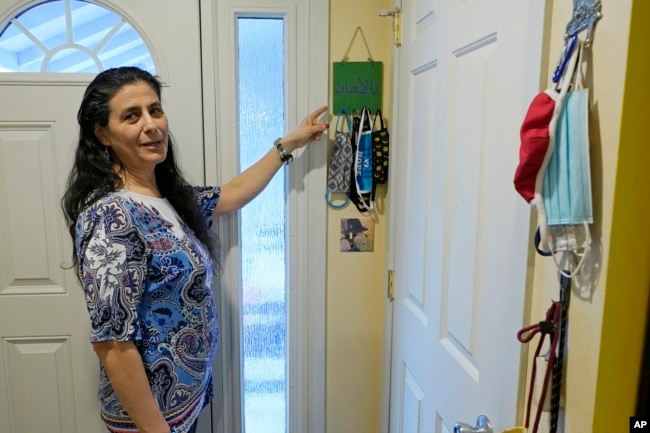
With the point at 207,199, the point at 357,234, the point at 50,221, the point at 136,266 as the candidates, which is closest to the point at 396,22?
the point at 357,234

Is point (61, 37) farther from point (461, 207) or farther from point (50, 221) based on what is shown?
point (461, 207)

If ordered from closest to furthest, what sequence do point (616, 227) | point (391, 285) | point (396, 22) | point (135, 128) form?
point (616, 227) → point (135, 128) → point (396, 22) → point (391, 285)

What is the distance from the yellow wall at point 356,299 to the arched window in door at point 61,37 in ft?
2.26

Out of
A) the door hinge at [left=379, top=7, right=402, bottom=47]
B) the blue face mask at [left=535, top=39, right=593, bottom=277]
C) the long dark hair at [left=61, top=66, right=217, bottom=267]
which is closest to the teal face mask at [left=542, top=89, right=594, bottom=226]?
the blue face mask at [left=535, top=39, right=593, bottom=277]

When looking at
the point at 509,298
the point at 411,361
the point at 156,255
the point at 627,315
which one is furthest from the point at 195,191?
the point at 627,315

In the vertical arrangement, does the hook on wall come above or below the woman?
above

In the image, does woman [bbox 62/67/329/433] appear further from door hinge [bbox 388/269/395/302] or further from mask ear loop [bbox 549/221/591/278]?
mask ear loop [bbox 549/221/591/278]

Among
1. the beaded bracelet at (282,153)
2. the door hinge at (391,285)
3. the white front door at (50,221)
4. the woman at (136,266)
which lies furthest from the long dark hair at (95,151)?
the door hinge at (391,285)

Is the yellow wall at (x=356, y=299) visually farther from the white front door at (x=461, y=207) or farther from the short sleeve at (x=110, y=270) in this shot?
the short sleeve at (x=110, y=270)

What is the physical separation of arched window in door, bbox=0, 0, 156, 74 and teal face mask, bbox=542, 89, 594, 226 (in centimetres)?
126

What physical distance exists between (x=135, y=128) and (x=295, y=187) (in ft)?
1.80

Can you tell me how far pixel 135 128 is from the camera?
1048 millimetres

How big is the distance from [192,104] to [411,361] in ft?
3.46

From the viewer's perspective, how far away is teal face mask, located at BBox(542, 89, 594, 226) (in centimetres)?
54
